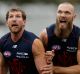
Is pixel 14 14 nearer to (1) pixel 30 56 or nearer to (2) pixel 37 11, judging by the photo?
(1) pixel 30 56

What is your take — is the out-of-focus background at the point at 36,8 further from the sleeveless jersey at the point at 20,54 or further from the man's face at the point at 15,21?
the man's face at the point at 15,21

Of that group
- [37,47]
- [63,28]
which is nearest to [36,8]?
[63,28]

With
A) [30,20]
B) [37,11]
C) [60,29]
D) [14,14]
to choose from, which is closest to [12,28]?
[14,14]

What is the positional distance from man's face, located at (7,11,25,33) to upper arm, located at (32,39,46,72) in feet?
1.04

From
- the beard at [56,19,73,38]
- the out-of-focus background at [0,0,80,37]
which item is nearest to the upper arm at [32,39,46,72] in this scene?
the beard at [56,19,73,38]

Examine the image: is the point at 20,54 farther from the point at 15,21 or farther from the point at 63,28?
the point at 63,28

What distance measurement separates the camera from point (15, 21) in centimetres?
891

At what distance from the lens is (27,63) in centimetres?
905

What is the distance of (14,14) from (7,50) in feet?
1.84

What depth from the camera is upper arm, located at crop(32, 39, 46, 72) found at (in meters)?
8.89

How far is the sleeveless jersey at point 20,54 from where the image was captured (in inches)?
354

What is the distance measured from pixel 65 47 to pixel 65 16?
0.59 metres

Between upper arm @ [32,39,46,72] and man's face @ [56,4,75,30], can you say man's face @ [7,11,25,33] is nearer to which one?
upper arm @ [32,39,46,72]

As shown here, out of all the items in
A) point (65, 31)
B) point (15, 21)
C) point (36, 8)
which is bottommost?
point (36, 8)
